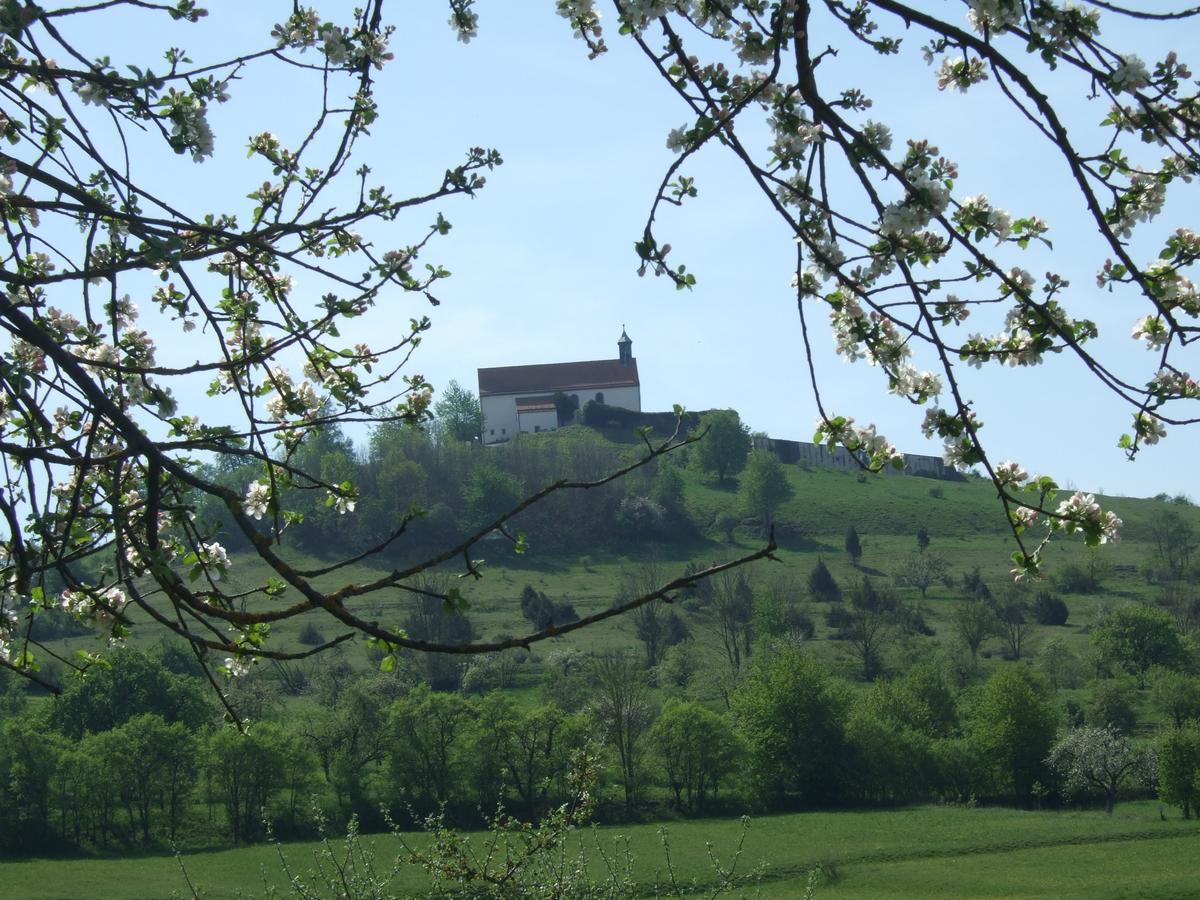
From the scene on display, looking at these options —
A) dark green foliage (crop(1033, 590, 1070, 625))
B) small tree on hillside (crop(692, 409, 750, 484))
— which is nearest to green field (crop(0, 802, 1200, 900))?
dark green foliage (crop(1033, 590, 1070, 625))

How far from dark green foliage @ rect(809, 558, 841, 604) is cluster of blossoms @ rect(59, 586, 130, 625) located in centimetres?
9430

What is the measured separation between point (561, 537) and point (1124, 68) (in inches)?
4379

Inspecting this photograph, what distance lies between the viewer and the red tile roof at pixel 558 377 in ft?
503

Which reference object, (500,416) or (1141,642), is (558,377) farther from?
(1141,642)

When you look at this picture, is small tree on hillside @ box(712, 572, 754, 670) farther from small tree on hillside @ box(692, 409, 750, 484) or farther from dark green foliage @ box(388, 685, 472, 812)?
small tree on hillside @ box(692, 409, 750, 484)

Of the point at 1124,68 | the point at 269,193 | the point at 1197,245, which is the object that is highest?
the point at 269,193

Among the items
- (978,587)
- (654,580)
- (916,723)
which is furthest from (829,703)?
(978,587)

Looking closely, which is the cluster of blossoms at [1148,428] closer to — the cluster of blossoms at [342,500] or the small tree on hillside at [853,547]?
the cluster of blossoms at [342,500]

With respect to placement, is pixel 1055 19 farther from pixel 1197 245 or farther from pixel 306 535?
pixel 306 535

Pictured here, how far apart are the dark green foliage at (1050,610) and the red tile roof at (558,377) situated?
2694 inches

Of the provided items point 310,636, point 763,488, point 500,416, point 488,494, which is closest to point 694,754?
point 310,636

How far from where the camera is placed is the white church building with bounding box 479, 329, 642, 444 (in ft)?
487

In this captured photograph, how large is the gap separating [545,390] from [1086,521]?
491 ft

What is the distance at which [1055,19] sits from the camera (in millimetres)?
3354
